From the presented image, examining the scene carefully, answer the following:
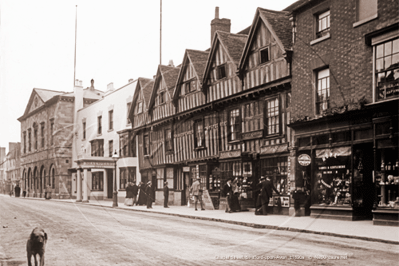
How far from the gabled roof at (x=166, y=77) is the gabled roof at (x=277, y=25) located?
1038 centimetres

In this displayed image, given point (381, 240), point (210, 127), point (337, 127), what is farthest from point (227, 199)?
point (381, 240)

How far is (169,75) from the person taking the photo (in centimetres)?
3309

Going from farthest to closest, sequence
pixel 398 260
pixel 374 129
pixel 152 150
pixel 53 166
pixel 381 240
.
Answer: pixel 53 166 < pixel 152 150 < pixel 374 129 < pixel 381 240 < pixel 398 260

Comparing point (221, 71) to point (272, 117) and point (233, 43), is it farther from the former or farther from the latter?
point (272, 117)

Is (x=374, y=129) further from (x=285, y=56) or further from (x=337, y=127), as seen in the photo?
(x=285, y=56)

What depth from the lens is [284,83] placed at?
20438 mm

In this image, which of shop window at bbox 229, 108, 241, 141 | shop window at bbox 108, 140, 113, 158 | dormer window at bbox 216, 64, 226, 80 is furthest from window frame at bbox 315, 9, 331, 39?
shop window at bbox 108, 140, 113, 158

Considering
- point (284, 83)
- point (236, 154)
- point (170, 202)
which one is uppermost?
point (284, 83)

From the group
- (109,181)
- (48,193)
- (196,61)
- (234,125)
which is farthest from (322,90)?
(48,193)

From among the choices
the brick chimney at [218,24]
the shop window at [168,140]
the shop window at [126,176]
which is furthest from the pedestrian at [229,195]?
the shop window at [126,176]

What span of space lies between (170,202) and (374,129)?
1910 cm

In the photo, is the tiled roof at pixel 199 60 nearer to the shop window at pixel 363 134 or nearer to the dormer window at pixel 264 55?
the dormer window at pixel 264 55

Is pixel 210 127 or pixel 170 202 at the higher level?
pixel 210 127

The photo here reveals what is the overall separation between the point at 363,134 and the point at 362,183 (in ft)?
5.92
